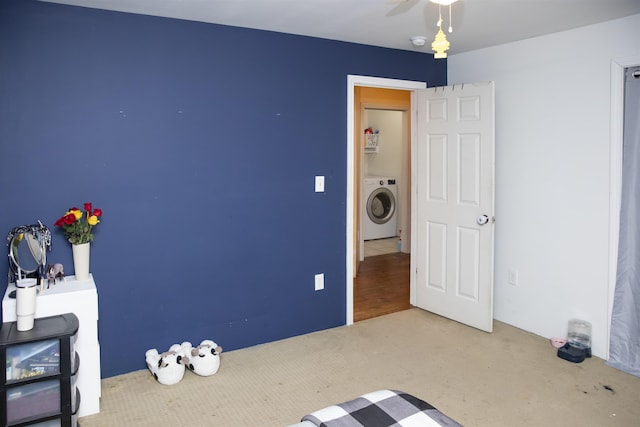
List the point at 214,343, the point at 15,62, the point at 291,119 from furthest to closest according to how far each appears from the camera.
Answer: the point at 291,119 < the point at 214,343 < the point at 15,62

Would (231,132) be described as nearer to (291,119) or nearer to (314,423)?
(291,119)

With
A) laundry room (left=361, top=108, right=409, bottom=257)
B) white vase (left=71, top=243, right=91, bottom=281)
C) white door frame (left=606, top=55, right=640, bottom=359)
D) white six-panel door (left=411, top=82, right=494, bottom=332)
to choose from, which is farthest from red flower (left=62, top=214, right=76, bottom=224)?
laundry room (left=361, top=108, right=409, bottom=257)

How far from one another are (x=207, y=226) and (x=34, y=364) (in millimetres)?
1355

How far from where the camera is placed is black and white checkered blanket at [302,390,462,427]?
167cm

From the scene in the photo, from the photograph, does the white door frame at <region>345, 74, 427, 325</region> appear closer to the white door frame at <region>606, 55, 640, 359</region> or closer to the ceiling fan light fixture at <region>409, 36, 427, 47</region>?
the ceiling fan light fixture at <region>409, 36, 427, 47</region>

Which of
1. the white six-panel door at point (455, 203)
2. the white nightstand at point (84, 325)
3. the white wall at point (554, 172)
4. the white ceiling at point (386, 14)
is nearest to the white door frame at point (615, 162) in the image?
the white wall at point (554, 172)

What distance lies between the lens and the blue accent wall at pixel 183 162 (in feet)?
9.45

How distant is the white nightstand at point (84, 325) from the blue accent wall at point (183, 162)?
1.24 ft

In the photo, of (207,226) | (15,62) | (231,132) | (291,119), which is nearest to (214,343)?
(207,226)

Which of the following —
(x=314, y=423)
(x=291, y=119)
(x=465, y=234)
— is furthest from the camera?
(x=465, y=234)

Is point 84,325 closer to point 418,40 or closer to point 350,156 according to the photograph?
point 350,156

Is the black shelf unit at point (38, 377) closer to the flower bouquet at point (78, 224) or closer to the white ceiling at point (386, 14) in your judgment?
the flower bouquet at point (78, 224)

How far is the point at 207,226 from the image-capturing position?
3428 mm

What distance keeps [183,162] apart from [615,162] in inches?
111
